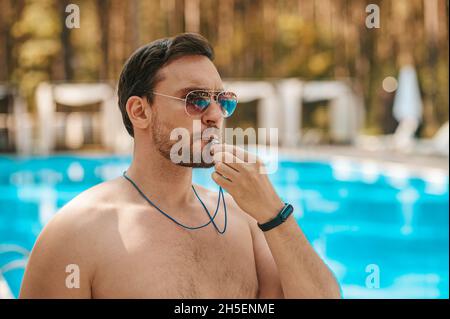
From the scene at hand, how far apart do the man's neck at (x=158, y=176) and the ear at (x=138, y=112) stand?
0.08 metres

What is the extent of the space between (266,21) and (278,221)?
114 feet

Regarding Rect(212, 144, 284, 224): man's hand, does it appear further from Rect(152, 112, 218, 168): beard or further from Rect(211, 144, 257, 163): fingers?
Rect(152, 112, 218, 168): beard

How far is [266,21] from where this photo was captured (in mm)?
35094

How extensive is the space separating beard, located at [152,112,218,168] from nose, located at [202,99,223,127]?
0.19 feet

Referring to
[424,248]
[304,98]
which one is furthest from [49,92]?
[424,248]

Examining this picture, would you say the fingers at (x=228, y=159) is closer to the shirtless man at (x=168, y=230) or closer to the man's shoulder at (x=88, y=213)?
the shirtless man at (x=168, y=230)

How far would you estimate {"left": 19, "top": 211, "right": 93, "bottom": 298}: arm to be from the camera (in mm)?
1488

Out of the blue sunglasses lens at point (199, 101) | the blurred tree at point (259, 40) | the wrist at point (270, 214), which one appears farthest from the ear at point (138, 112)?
the blurred tree at point (259, 40)

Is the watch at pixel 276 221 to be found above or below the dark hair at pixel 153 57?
below

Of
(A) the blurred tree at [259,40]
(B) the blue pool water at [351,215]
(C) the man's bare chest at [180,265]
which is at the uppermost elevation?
(A) the blurred tree at [259,40]

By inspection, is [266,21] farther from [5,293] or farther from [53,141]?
[5,293]

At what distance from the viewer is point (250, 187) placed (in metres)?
1.47

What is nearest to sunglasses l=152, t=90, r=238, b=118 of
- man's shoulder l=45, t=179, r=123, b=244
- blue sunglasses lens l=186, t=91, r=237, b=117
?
blue sunglasses lens l=186, t=91, r=237, b=117

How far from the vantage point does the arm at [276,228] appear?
4.82ft
